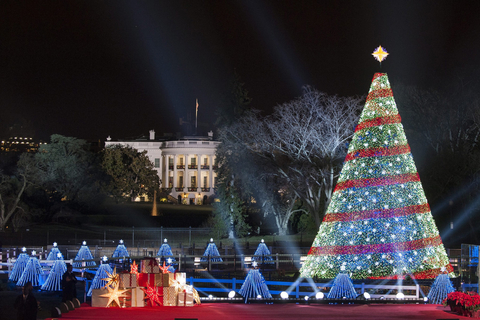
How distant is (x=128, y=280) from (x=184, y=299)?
1.14 metres

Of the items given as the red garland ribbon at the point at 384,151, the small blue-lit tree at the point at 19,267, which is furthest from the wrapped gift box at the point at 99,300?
the small blue-lit tree at the point at 19,267

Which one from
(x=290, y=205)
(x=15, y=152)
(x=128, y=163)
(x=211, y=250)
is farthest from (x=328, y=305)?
(x=128, y=163)

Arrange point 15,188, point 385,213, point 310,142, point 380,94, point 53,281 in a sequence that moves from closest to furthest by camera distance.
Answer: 1. point 385,213
2. point 380,94
3. point 53,281
4. point 310,142
5. point 15,188

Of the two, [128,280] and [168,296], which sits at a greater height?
[128,280]

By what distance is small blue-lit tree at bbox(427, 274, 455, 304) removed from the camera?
606 inches

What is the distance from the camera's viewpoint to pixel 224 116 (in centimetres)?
5869

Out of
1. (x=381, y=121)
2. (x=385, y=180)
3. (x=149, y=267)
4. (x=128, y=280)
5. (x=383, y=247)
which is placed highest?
(x=381, y=121)

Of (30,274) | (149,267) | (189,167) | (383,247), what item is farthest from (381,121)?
(189,167)

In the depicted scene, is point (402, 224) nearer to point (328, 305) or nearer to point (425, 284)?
point (425, 284)

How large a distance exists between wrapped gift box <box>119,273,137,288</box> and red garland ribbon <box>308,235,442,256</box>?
28.0 feet

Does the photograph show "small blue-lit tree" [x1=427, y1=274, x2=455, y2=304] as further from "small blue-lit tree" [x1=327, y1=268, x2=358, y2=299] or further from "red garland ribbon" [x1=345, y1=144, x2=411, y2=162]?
"red garland ribbon" [x1=345, y1=144, x2=411, y2=162]

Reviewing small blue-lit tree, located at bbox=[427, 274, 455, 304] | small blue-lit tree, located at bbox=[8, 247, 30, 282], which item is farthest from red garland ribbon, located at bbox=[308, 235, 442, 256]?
small blue-lit tree, located at bbox=[8, 247, 30, 282]

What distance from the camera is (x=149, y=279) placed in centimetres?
1270

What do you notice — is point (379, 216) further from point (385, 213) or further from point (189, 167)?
point (189, 167)
